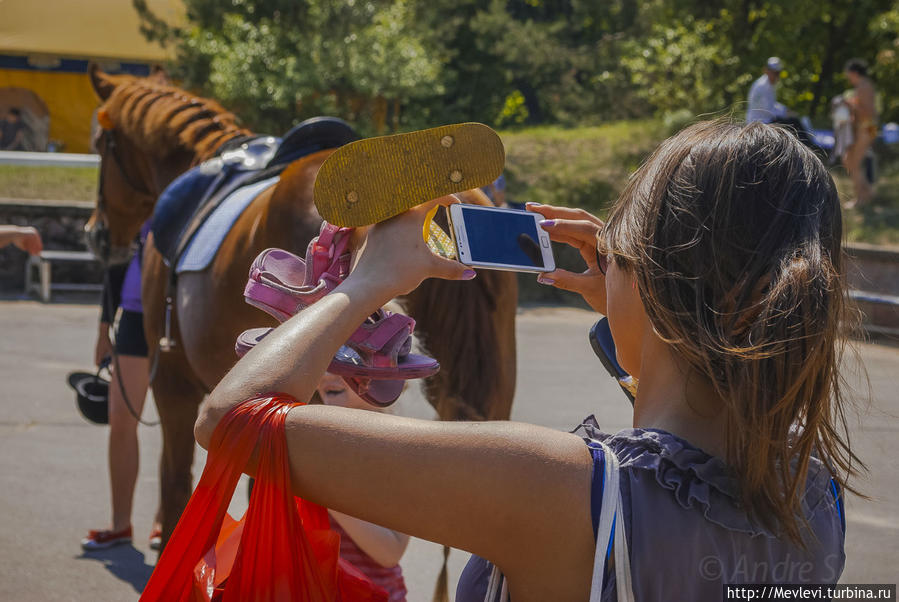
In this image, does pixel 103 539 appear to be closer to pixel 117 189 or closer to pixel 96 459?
pixel 96 459

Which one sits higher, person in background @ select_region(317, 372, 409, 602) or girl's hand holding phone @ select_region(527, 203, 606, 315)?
girl's hand holding phone @ select_region(527, 203, 606, 315)

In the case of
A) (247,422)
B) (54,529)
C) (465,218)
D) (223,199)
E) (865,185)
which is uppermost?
(465,218)

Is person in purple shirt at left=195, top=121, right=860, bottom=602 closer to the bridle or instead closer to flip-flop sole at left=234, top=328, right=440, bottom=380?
flip-flop sole at left=234, top=328, right=440, bottom=380

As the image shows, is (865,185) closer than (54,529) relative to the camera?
No

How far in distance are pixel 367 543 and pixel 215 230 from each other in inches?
57.9

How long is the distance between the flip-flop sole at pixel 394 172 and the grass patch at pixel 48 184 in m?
11.0

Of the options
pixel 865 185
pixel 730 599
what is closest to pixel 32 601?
pixel 730 599

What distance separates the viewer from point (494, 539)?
1.10 meters

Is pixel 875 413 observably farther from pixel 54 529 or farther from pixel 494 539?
pixel 494 539

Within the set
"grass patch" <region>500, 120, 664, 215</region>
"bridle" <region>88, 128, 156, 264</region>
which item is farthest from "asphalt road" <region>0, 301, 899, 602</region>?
"grass patch" <region>500, 120, 664, 215</region>

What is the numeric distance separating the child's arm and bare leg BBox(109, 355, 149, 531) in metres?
2.19

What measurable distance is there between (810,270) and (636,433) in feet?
0.98

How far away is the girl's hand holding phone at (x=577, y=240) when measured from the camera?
5.01 ft

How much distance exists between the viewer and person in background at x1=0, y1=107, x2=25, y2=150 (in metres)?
16.7
